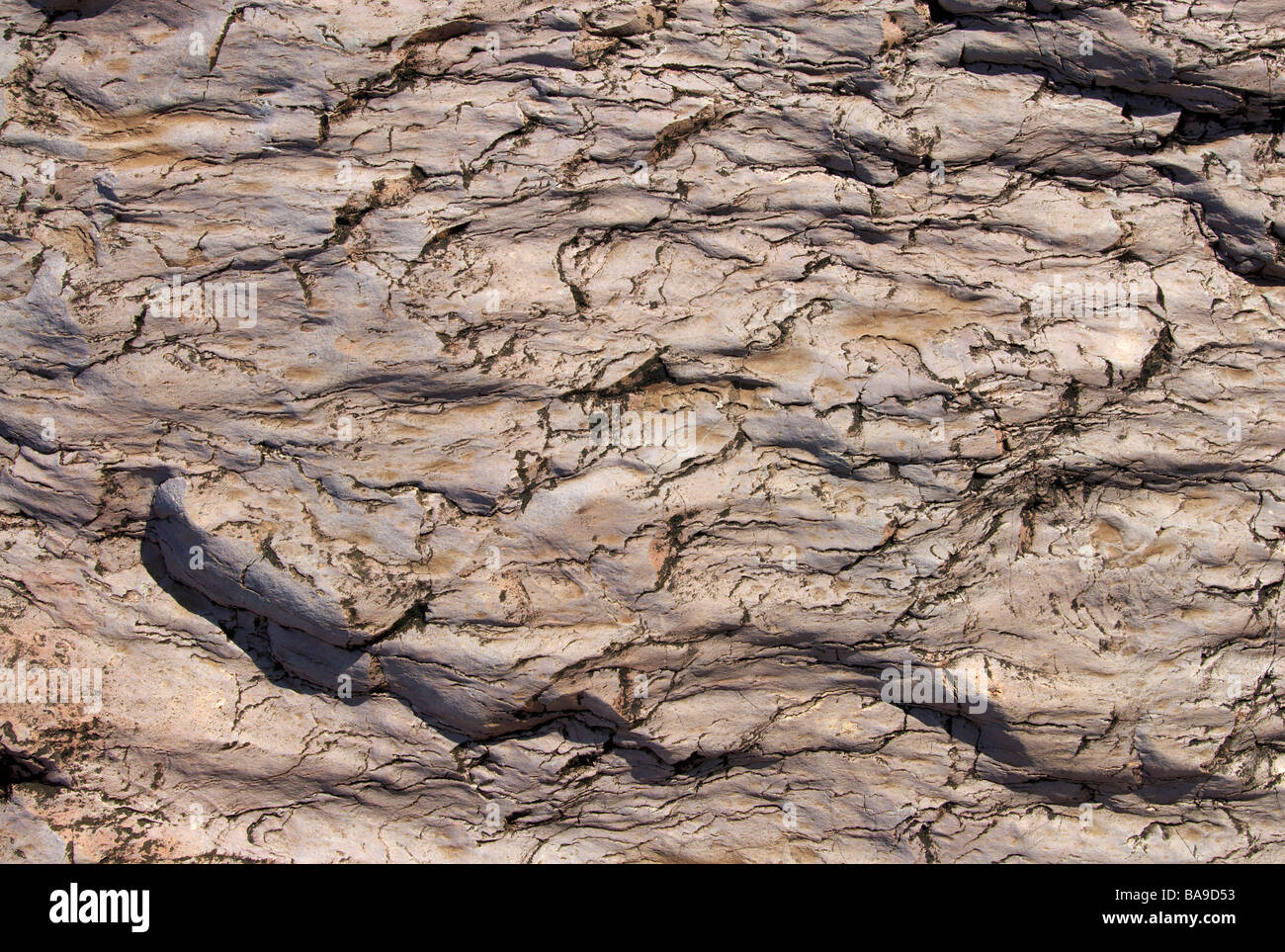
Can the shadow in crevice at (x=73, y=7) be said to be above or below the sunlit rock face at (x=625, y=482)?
above

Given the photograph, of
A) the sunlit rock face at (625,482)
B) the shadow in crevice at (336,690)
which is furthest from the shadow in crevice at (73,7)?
the shadow in crevice at (336,690)

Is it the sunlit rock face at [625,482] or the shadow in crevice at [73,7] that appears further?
the shadow in crevice at [73,7]

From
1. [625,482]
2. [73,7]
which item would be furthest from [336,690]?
[73,7]

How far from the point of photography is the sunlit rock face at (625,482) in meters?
2.23

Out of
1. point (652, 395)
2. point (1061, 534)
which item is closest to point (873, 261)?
point (652, 395)

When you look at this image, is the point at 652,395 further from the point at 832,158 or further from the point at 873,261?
the point at 832,158

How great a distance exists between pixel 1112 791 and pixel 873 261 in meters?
1.60

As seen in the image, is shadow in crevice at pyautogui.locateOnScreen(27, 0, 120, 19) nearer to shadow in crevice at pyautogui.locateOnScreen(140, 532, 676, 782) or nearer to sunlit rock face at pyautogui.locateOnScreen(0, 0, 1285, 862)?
sunlit rock face at pyautogui.locateOnScreen(0, 0, 1285, 862)

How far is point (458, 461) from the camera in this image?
2.32 meters

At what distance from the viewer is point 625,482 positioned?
7.54 feet

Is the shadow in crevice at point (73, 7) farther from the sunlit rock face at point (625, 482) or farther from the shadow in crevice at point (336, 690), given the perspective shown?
the shadow in crevice at point (336, 690)

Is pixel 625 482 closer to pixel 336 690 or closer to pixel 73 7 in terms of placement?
pixel 336 690

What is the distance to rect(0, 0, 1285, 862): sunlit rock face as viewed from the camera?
7.30ft

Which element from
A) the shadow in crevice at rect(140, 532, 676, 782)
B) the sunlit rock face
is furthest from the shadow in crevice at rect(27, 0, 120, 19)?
the shadow in crevice at rect(140, 532, 676, 782)
